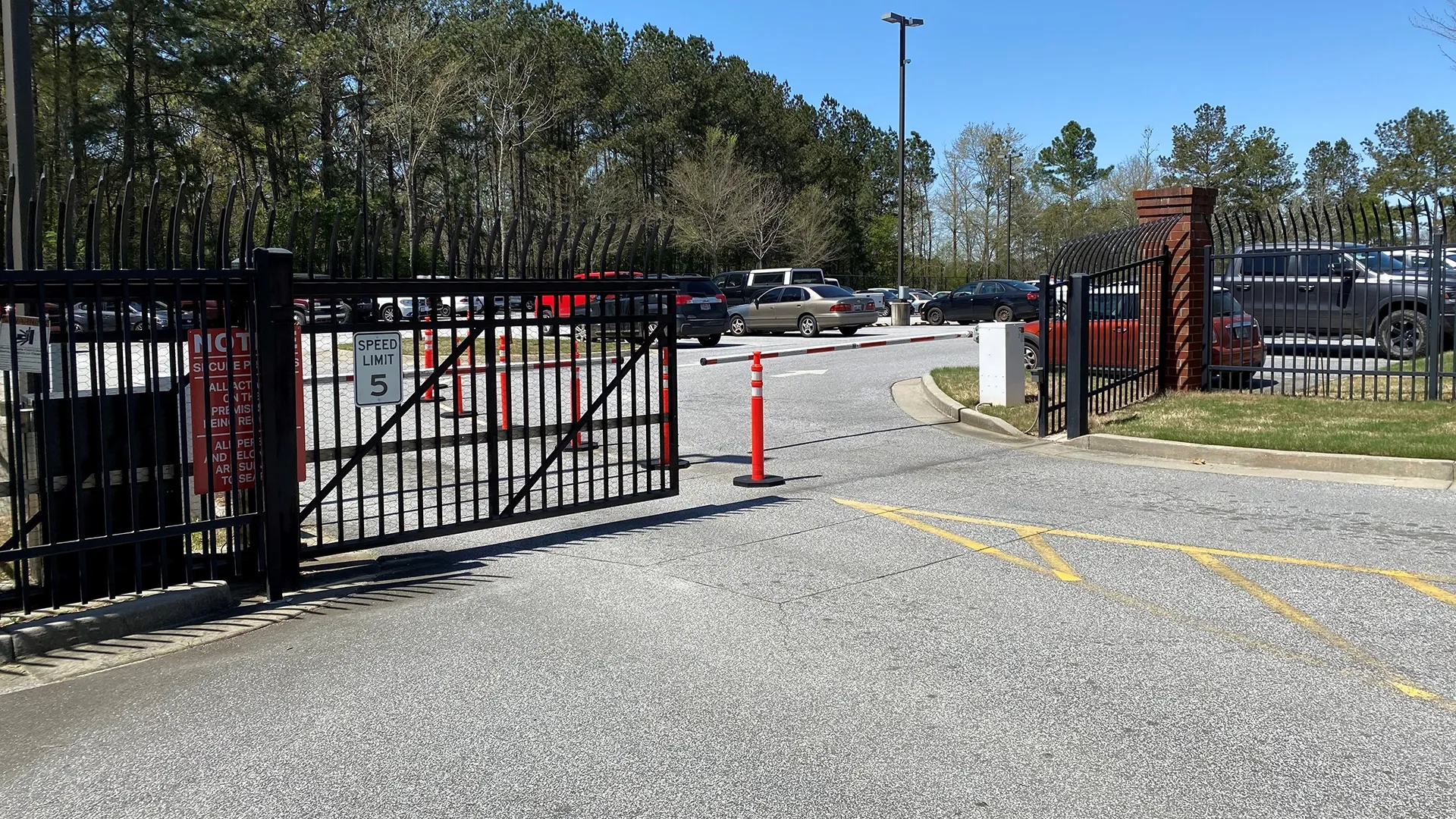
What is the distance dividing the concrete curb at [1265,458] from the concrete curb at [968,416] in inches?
1.0

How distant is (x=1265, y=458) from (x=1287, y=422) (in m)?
1.83

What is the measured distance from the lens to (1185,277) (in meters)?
14.9

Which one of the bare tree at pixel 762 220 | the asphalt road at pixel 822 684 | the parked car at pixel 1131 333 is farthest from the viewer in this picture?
the bare tree at pixel 762 220

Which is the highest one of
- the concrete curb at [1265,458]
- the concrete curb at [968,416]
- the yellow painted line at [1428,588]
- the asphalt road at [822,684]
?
the concrete curb at [968,416]

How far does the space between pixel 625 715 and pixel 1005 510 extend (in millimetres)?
5133

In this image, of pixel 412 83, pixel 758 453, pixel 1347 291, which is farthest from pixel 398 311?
pixel 412 83

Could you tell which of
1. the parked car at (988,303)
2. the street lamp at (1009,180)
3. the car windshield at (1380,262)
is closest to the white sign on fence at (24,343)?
the car windshield at (1380,262)

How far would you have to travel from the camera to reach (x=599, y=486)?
1118cm

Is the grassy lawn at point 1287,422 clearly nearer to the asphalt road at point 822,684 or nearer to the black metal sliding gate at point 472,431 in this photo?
the asphalt road at point 822,684

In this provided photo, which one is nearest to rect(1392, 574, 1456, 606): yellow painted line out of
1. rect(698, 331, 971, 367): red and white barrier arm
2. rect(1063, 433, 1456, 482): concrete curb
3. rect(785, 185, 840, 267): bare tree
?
rect(1063, 433, 1456, 482): concrete curb

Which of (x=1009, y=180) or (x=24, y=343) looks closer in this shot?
(x=24, y=343)

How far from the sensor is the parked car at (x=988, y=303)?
36.9 m

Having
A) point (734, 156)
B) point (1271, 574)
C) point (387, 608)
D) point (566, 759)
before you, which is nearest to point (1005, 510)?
point (1271, 574)

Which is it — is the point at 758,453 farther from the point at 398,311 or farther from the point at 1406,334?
the point at 1406,334
